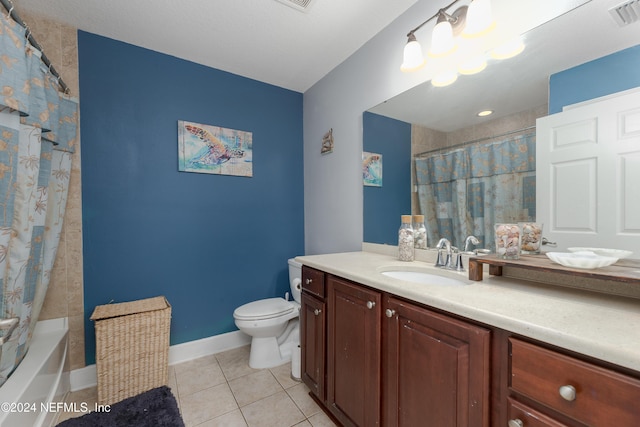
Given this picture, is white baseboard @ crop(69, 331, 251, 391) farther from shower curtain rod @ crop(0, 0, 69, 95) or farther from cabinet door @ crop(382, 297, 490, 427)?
shower curtain rod @ crop(0, 0, 69, 95)

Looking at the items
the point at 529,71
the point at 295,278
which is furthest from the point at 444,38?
the point at 295,278

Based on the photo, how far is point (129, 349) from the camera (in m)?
1.64

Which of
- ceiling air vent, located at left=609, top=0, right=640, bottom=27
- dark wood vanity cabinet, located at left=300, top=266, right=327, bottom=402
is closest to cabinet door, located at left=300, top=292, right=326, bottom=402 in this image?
dark wood vanity cabinet, located at left=300, top=266, right=327, bottom=402

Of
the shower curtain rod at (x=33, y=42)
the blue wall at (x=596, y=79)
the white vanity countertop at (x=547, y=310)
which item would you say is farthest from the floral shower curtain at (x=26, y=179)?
the blue wall at (x=596, y=79)

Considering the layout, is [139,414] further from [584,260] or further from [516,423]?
[584,260]

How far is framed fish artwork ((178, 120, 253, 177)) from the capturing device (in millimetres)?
2119

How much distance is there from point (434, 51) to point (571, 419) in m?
1.50

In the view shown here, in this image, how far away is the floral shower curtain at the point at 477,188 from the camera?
1137 mm

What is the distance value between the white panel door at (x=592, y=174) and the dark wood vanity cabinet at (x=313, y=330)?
42.9 inches

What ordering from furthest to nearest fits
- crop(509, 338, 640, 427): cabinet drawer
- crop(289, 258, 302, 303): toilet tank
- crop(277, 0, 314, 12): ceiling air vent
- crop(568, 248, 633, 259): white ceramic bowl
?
crop(289, 258, 302, 303): toilet tank < crop(277, 0, 314, 12): ceiling air vent < crop(568, 248, 633, 259): white ceramic bowl < crop(509, 338, 640, 427): cabinet drawer

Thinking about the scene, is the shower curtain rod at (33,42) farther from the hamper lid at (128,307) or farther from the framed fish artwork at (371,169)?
the framed fish artwork at (371,169)

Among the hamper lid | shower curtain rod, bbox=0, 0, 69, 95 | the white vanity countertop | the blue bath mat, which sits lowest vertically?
the blue bath mat

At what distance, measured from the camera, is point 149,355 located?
1.69 metres

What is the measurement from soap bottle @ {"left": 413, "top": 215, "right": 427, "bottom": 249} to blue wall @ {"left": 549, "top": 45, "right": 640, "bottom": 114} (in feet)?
2.52
